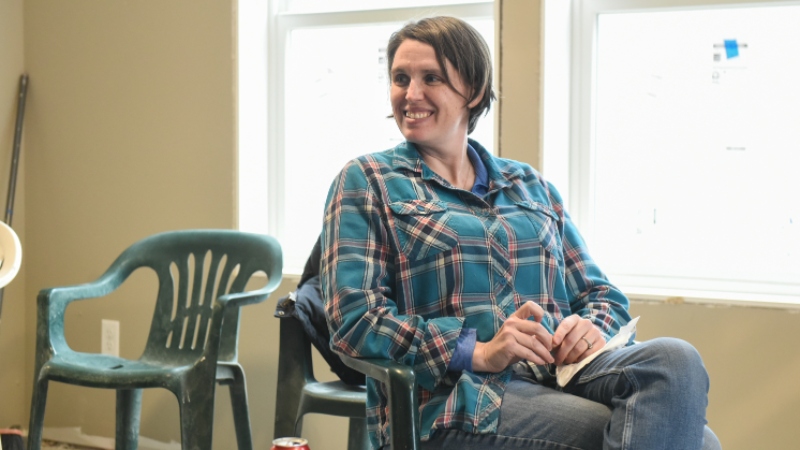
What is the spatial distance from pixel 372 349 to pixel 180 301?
51.6 inches

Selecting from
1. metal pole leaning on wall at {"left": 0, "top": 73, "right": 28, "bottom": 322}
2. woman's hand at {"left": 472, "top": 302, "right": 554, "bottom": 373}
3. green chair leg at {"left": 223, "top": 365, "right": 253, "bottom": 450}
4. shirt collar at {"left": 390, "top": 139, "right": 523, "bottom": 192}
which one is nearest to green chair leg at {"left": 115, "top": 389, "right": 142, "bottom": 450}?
green chair leg at {"left": 223, "top": 365, "right": 253, "bottom": 450}

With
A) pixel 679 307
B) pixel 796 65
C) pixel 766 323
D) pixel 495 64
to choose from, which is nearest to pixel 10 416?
pixel 495 64

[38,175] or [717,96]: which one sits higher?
→ [717,96]

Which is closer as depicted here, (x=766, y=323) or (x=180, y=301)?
(x=766, y=323)

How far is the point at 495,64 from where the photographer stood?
2.71 meters

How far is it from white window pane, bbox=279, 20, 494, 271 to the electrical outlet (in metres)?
0.70

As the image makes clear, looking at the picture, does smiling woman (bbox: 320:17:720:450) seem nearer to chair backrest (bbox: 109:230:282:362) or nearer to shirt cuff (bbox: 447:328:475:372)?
shirt cuff (bbox: 447:328:475:372)

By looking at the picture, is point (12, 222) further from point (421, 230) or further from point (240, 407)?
point (421, 230)

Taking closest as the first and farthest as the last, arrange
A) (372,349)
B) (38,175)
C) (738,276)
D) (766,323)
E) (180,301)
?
1. (372,349)
2. (766,323)
3. (738,276)
4. (180,301)
5. (38,175)

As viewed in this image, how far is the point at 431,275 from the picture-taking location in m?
1.79

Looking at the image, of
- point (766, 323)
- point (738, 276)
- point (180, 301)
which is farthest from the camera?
point (180, 301)

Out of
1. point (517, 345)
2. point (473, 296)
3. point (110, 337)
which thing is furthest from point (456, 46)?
point (110, 337)

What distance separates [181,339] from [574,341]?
1.50 m

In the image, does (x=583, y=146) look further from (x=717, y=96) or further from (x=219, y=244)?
(x=219, y=244)
